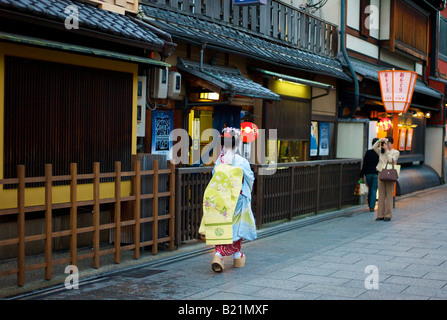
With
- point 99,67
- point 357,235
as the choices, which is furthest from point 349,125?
point 99,67

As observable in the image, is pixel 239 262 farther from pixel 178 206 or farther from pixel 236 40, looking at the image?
pixel 236 40

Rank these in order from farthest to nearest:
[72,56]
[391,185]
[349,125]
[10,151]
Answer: [349,125], [391,185], [72,56], [10,151]

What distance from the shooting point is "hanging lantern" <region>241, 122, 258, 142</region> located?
46.2 feet

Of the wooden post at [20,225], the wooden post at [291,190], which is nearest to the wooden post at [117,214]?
the wooden post at [20,225]

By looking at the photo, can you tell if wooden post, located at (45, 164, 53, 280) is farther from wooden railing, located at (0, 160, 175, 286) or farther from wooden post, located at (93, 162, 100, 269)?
wooden post, located at (93, 162, 100, 269)

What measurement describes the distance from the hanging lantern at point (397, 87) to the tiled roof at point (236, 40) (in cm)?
171

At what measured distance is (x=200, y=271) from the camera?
333 inches

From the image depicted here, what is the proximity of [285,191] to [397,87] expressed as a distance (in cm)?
497

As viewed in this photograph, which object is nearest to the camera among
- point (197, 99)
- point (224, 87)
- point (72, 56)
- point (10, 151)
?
point (10, 151)

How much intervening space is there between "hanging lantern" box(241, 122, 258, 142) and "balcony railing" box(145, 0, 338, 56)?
2.42 metres

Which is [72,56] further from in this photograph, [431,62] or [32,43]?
[431,62]

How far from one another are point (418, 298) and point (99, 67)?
6153 mm

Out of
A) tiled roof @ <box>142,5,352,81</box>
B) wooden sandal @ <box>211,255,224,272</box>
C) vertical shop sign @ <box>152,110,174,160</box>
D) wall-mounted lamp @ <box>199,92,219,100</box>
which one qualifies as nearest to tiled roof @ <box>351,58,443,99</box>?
tiled roof @ <box>142,5,352,81</box>

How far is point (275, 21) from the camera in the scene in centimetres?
1565
